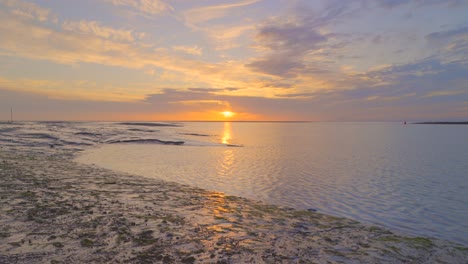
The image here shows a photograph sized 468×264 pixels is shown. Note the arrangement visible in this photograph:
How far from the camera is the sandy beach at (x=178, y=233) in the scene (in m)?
7.45

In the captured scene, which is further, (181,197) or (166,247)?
(181,197)

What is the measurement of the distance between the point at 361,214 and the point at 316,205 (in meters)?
2.39

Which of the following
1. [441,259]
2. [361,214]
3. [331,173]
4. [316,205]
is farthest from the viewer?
[331,173]

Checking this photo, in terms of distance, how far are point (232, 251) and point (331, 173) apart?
20.4 meters

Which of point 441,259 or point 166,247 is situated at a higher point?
point 166,247

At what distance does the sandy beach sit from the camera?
745cm

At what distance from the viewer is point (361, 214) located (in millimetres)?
14023

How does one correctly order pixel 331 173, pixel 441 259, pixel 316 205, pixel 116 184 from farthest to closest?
pixel 331 173 → pixel 116 184 → pixel 316 205 → pixel 441 259

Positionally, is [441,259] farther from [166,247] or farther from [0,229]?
[0,229]

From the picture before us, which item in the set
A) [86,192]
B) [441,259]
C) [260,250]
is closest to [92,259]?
[260,250]

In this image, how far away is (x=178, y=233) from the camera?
9.13 m

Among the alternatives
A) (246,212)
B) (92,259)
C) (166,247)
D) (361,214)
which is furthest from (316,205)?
(92,259)

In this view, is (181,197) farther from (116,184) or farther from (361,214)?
(361,214)

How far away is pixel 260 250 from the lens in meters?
8.23
